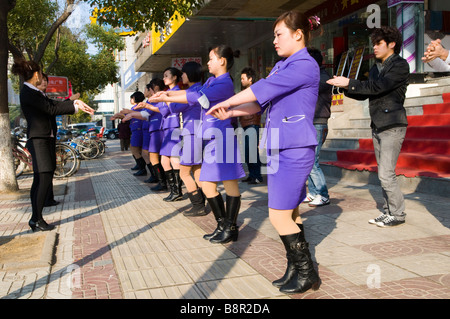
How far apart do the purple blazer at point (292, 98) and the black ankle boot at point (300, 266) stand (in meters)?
0.67

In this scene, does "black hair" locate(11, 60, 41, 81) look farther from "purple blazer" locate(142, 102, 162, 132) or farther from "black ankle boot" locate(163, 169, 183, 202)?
"purple blazer" locate(142, 102, 162, 132)

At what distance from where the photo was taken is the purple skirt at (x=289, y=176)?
3.13 meters

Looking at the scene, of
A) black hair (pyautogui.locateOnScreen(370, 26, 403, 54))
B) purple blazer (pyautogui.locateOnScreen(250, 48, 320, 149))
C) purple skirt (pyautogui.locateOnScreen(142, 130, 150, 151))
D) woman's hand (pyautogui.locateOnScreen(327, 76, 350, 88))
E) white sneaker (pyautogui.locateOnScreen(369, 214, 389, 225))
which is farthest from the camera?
purple skirt (pyautogui.locateOnScreen(142, 130, 150, 151))

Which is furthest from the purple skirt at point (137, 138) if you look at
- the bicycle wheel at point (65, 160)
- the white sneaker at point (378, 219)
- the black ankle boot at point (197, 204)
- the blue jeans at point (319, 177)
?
the white sneaker at point (378, 219)

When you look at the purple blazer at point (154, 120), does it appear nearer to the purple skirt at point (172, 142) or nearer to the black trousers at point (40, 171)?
the purple skirt at point (172, 142)

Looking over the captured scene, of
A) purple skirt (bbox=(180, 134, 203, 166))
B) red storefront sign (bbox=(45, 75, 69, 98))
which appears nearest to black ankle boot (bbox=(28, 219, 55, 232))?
purple skirt (bbox=(180, 134, 203, 166))

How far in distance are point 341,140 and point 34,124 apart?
664 cm

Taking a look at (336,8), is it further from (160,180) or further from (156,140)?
(160,180)

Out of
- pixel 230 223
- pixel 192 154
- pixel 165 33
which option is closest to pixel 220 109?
pixel 230 223

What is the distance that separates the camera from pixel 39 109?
220 inches

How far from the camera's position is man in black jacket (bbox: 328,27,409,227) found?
470 centimetres

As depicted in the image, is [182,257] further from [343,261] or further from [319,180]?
[319,180]

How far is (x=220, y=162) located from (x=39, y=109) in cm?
244
